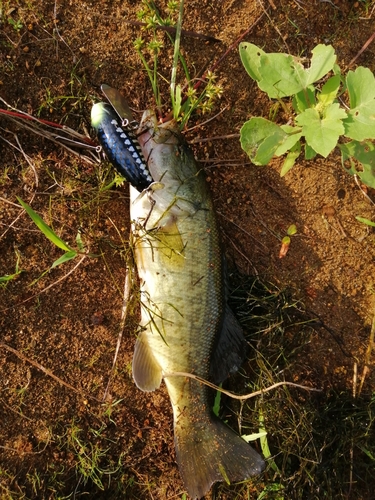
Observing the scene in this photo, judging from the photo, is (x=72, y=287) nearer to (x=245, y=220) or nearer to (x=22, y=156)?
(x=22, y=156)

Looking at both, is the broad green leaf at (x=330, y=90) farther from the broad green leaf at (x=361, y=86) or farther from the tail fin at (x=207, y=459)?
the tail fin at (x=207, y=459)

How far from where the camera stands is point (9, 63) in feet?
9.25

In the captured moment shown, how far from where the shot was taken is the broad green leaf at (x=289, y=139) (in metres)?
2.52

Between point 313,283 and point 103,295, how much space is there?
52.3 inches

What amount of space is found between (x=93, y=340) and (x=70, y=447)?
25.4 inches

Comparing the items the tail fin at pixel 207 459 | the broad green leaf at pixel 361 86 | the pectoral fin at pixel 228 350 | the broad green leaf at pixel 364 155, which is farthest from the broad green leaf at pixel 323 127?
the tail fin at pixel 207 459

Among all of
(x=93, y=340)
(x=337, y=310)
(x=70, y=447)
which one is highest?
(x=93, y=340)

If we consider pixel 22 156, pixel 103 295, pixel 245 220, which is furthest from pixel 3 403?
pixel 245 220

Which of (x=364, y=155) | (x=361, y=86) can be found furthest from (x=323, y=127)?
(x=364, y=155)

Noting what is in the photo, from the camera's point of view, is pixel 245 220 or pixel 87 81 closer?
pixel 87 81

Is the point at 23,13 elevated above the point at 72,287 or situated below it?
above

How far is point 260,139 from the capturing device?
255 cm

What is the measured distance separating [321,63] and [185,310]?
1.47 meters

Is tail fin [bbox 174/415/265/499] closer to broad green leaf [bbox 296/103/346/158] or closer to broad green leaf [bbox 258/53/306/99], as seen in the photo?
broad green leaf [bbox 296/103/346/158]
